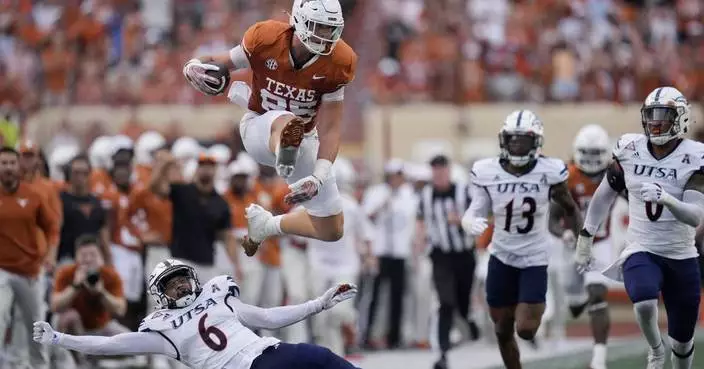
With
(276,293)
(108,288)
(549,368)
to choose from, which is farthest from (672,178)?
(276,293)

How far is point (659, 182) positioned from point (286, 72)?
2409 millimetres

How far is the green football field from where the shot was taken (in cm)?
1233

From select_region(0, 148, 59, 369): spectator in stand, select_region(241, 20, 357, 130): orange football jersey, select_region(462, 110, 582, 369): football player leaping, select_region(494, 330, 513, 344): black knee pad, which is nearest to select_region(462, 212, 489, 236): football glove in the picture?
select_region(462, 110, 582, 369): football player leaping

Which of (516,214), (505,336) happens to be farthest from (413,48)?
(505,336)

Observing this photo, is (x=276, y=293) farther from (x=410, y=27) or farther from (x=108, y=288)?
(x=410, y=27)

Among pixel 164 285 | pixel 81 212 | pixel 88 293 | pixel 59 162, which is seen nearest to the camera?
pixel 164 285

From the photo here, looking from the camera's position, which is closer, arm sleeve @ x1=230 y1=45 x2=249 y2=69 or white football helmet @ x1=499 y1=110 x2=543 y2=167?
arm sleeve @ x1=230 y1=45 x2=249 y2=69

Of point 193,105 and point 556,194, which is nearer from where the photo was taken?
point 556,194

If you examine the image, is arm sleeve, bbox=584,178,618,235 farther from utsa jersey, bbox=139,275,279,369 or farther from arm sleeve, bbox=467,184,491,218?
utsa jersey, bbox=139,275,279,369

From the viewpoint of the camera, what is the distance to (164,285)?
8945mm

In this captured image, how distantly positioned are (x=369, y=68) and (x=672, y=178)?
11115mm

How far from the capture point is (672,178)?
10.0 meters

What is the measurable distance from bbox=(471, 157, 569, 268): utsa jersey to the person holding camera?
3.52 m

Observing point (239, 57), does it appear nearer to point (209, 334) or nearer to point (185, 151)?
point (209, 334)
